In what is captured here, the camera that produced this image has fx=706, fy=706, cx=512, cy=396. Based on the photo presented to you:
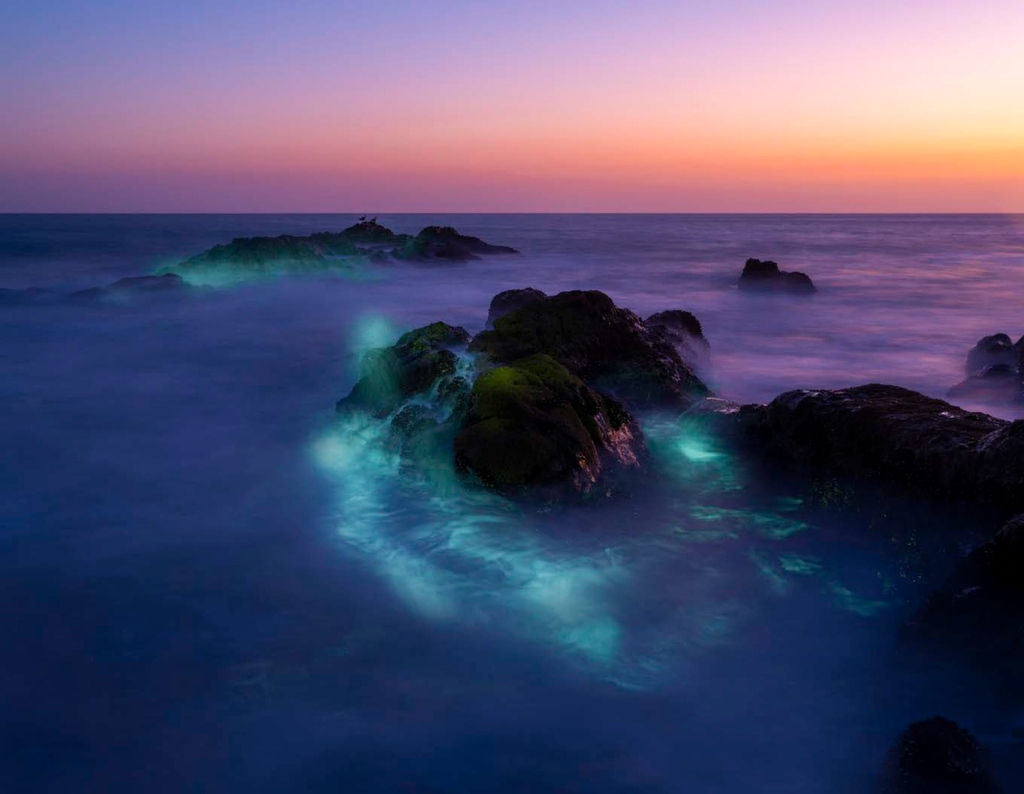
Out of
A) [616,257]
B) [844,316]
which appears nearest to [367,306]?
[844,316]

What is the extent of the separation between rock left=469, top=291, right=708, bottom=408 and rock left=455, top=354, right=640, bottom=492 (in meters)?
2.03

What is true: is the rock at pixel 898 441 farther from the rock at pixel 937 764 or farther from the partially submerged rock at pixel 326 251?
the partially submerged rock at pixel 326 251

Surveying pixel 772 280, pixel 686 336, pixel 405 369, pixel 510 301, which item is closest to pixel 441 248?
pixel 772 280

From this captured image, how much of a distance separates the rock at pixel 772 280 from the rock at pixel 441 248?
17.2 metres

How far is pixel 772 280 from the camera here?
26406mm

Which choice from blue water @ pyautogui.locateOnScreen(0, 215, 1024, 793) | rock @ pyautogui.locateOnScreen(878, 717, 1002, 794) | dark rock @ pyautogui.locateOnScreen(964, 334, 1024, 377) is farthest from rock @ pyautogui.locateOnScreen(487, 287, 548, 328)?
rock @ pyautogui.locateOnScreen(878, 717, 1002, 794)

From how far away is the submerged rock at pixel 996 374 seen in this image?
37.6ft

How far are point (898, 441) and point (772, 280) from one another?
70.6 feet

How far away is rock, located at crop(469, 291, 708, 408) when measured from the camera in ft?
32.5

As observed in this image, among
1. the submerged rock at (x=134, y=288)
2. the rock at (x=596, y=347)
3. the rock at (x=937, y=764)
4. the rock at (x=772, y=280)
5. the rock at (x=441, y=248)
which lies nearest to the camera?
the rock at (x=937, y=764)

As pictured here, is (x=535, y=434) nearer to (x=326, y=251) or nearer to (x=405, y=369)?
(x=405, y=369)

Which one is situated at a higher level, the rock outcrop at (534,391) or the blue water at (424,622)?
the rock outcrop at (534,391)

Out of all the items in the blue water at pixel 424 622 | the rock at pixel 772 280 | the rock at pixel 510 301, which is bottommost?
the blue water at pixel 424 622

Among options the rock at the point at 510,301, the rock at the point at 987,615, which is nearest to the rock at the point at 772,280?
the rock at the point at 510,301
